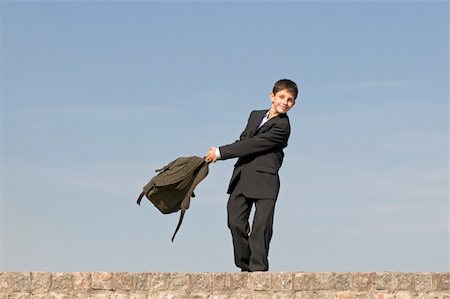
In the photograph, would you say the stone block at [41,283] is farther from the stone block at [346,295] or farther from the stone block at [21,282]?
the stone block at [346,295]

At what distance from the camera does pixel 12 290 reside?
28.7 feet

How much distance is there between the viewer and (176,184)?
363 inches

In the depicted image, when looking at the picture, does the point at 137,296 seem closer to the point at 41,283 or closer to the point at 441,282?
the point at 41,283

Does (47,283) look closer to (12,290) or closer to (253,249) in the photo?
(12,290)

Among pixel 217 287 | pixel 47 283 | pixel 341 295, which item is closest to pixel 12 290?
pixel 47 283

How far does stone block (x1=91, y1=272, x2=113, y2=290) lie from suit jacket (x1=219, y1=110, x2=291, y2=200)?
158cm

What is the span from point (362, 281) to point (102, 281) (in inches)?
98.3

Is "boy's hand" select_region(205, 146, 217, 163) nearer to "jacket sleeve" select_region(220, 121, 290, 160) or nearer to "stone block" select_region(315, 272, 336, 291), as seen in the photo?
"jacket sleeve" select_region(220, 121, 290, 160)

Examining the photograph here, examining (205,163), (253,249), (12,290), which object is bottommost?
(12,290)

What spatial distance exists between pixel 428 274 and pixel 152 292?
2717 mm

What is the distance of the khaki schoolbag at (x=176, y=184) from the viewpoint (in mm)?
9219

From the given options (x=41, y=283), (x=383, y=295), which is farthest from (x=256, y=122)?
(x=41, y=283)

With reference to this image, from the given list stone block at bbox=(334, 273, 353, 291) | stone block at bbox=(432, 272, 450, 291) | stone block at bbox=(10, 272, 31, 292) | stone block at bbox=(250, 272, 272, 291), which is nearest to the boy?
stone block at bbox=(250, 272, 272, 291)

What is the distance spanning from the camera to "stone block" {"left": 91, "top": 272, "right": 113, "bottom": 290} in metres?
8.67
